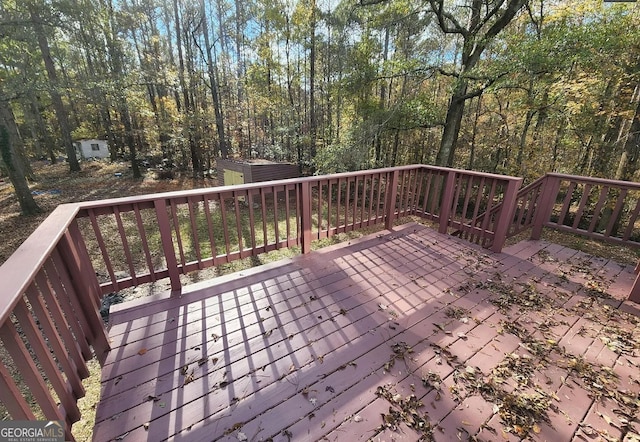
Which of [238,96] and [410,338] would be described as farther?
[238,96]

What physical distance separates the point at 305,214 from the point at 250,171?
Result: 5.98 metres

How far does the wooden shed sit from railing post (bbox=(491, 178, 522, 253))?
6.89 metres

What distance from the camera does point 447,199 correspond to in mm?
4020

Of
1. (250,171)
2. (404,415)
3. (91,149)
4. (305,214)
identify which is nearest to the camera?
(404,415)

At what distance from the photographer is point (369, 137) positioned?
8484 millimetres

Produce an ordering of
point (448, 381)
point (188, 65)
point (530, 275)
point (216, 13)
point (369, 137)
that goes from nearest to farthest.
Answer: point (448, 381)
point (530, 275)
point (369, 137)
point (188, 65)
point (216, 13)

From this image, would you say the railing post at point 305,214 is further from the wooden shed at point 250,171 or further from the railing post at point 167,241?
the wooden shed at point 250,171

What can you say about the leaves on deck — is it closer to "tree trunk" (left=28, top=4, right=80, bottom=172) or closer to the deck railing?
the deck railing

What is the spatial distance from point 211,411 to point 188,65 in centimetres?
A: 1606

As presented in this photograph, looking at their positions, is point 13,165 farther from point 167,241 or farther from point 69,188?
point 167,241

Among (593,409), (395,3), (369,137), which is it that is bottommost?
(593,409)

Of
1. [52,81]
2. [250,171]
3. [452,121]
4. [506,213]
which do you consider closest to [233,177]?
[250,171]

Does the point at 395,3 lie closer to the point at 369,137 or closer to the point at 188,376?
the point at 369,137

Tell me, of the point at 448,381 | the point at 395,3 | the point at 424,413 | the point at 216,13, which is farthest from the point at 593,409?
the point at 216,13
